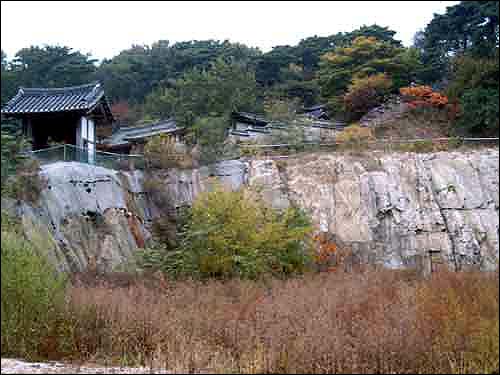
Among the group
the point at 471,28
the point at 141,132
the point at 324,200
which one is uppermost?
the point at 471,28

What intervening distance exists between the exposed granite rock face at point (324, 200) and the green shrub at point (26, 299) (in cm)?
466

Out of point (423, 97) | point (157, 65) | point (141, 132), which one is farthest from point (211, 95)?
point (157, 65)

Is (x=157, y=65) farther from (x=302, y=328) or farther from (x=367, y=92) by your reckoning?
(x=302, y=328)

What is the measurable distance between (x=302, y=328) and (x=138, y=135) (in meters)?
18.7

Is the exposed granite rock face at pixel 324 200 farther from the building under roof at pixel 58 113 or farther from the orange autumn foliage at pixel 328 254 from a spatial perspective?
the building under roof at pixel 58 113

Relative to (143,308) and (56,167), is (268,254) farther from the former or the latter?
(56,167)

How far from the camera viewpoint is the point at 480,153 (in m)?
11.1

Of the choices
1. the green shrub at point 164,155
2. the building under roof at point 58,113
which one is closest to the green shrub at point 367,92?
the green shrub at point 164,155

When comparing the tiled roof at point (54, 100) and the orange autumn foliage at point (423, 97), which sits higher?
the orange autumn foliage at point (423, 97)

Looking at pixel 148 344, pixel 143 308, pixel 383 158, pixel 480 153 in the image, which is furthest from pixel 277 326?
pixel 383 158

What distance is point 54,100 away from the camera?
1741 cm

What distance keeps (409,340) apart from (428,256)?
34.8 ft

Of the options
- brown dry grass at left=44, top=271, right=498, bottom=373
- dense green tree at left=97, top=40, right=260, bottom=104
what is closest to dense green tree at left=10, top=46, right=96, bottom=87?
dense green tree at left=97, top=40, right=260, bottom=104

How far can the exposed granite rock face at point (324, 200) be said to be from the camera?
42.4 feet
